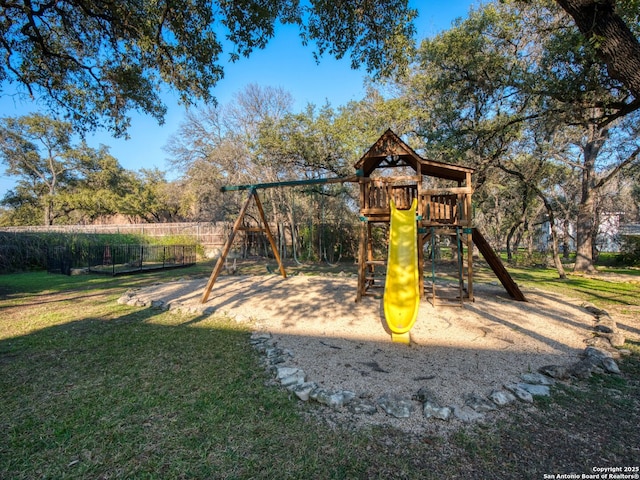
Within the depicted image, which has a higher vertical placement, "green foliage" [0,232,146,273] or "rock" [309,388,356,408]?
"green foliage" [0,232,146,273]

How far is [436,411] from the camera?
2.69 m

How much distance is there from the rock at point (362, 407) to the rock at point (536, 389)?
1.58 m

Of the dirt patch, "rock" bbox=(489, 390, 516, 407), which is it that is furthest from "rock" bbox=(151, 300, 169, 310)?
"rock" bbox=(489, 390, 516, 407)

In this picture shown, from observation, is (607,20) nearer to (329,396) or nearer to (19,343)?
(329,396)

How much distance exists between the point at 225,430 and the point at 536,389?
2.98m

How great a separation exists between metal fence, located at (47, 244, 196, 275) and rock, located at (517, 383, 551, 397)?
13.5 meters

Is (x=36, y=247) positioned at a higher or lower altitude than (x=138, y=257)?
higher

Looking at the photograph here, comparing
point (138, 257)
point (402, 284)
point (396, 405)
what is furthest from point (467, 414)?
point (138, 257)

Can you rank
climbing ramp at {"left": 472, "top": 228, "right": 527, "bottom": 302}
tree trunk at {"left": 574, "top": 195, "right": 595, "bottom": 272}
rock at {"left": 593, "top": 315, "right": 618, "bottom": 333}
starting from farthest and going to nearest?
tree trunk at {"left": 574, "top": 195, "right": 595, "bottom": 272} < climbing ramp at {"left": 472, "top": 228, "right": 527, "bottom": 302} < rock at {"left": 593, "top": 315, "right": 618, "bottom": 333}

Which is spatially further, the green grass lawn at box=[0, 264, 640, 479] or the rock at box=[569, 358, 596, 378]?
the rock at box=[569, 358, 596, 378]

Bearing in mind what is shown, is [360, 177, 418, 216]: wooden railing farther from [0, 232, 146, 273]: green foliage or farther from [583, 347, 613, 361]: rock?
[0, 232, 146, 273]: green foliage

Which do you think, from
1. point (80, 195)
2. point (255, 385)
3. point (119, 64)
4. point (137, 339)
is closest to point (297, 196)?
point (119, 64)

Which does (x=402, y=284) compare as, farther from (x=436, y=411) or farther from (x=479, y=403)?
(x=436, y=411)

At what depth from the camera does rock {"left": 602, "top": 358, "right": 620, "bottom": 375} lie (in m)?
3.52
